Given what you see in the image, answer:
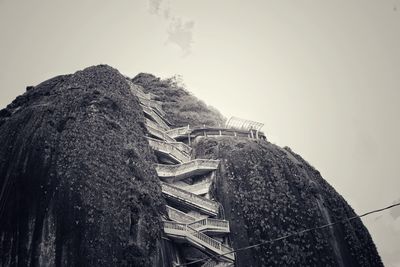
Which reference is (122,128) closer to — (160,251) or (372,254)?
(160,251)

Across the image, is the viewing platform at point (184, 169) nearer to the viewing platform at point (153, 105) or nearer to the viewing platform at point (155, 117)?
the viewing platform at point (155, 117)

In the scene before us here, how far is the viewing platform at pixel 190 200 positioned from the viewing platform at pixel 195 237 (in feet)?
9.65

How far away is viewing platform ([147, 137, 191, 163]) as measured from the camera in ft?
97.6

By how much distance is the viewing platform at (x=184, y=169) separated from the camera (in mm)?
28469

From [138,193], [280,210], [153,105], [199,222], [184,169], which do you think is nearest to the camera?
[138,193]

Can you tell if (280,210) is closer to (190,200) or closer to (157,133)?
(190,200)

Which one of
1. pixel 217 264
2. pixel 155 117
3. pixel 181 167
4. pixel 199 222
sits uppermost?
pixel 155 117

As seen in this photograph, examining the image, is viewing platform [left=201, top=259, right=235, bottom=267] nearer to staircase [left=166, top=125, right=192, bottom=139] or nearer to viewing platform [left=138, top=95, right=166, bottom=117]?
staircase [left=166, top=125, right=192, bottom=139]

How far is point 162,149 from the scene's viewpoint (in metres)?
30.1

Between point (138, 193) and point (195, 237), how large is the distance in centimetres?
520

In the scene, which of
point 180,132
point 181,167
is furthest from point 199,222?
point 180,132

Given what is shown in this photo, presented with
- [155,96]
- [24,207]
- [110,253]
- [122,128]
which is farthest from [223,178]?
[155,96]

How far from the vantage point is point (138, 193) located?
2191 cm

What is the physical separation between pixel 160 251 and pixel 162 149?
1118 centimetres
